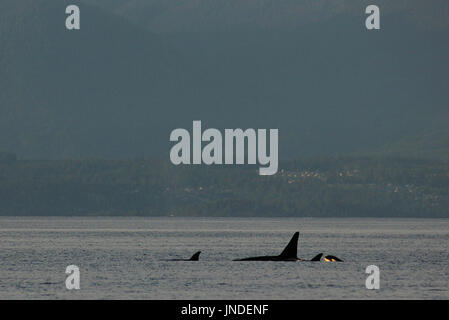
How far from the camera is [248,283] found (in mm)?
125250

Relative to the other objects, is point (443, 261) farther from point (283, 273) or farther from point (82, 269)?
point (82, 269)

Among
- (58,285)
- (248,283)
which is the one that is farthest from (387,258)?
(58,285)

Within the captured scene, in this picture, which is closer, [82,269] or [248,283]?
[248,283]

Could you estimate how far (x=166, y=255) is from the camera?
18438 centimetres

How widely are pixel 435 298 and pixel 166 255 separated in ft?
258
